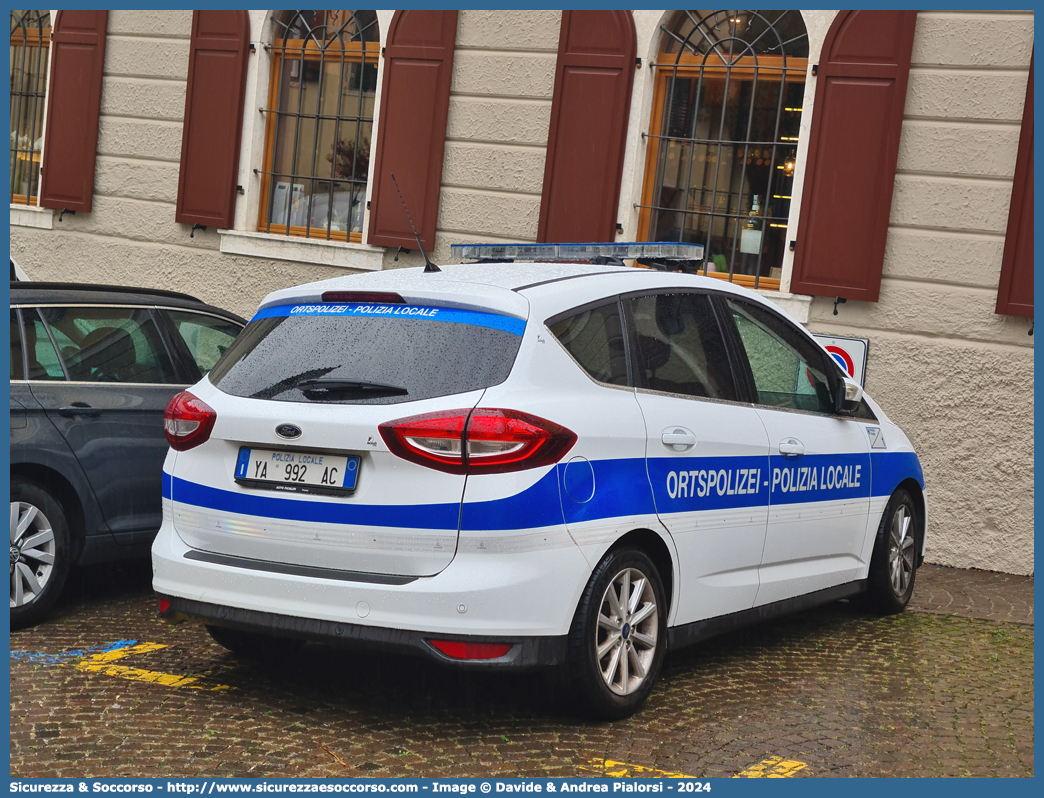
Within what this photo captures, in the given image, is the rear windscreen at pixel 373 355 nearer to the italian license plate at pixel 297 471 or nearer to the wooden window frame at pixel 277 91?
the italian license plate at pixel 297 471

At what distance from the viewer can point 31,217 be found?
1305 cm

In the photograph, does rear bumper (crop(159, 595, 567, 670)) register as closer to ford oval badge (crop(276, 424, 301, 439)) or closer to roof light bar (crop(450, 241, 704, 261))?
ford oval badge (crop(276, 424, 301, 439))

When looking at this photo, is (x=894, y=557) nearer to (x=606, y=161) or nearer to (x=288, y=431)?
(x=288, y=431)

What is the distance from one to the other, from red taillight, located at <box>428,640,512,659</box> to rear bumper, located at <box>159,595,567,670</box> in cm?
1

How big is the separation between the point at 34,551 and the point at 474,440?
8.71ft

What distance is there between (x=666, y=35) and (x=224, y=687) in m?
6.85

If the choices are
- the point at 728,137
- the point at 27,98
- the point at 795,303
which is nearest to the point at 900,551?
the point at 795,303

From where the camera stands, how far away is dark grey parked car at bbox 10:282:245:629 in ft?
19.2

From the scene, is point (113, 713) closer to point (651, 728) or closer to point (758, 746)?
point (651, 728)

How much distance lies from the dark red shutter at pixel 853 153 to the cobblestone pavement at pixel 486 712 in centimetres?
354

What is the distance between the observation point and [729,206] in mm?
10031

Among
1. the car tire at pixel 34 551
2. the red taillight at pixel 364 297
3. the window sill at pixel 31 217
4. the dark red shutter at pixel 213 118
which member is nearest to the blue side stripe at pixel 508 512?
the red taillight at pixel 364 297

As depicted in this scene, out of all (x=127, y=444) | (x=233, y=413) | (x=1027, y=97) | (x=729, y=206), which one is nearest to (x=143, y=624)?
(x=127, y=444)

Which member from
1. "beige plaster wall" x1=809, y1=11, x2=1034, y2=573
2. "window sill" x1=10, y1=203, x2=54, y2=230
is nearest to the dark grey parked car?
"beige plaster wall" x1=809, y1=11, x2=1034, y2=573
